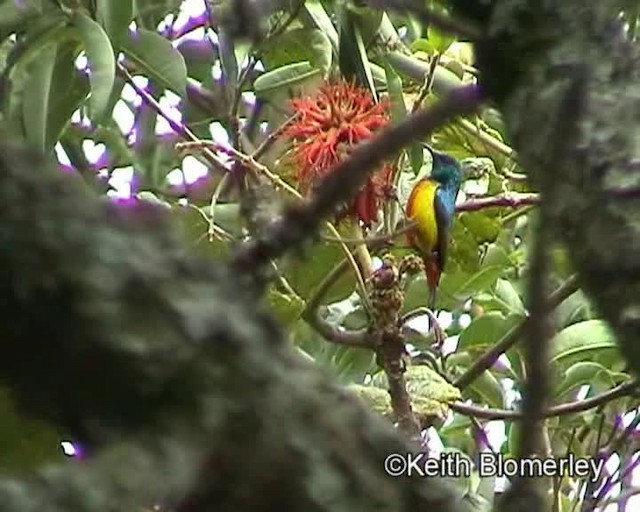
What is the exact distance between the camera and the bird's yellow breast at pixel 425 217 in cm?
140

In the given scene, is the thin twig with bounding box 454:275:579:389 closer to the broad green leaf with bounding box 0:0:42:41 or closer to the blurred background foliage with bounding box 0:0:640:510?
the blurred background foliage with bounding box 0:0:640:510

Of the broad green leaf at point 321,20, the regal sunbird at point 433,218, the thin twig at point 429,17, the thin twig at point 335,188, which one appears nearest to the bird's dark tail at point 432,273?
the regal sunbird at point 433,218

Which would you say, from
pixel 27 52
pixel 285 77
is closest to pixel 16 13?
pixel 27 52

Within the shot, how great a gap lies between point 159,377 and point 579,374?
118 cm

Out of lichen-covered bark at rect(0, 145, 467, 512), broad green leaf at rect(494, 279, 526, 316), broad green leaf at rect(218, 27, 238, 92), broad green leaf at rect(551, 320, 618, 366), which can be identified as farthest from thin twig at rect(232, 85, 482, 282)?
broad green leaf at rect(494, 279, 526, 316)

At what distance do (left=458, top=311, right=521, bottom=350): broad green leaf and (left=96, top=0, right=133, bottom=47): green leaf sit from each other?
A: 48 centimetres

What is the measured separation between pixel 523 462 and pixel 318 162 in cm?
99

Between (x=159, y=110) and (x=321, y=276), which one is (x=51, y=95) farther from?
(x=321, y=276)

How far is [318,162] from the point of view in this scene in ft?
4.41

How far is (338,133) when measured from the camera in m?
1.37

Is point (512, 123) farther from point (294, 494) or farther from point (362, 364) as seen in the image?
point (362, 364)

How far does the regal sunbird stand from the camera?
4.58 feet

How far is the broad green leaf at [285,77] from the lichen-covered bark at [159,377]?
1080 mm

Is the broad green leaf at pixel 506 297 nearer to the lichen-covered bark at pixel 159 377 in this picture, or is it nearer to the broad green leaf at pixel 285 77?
the broad green leaf at pixel 285 77
